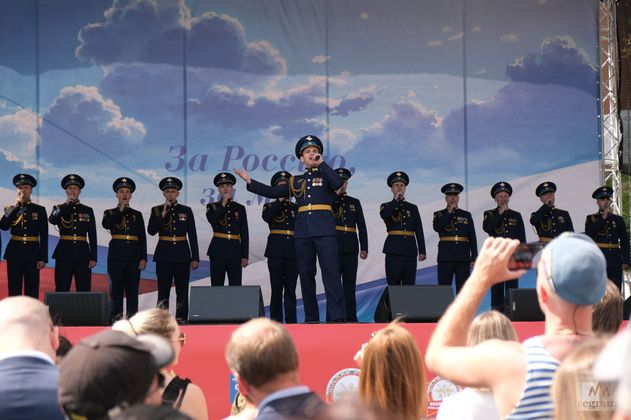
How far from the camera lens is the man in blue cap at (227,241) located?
26.1 ft

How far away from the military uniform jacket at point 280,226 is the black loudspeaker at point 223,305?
2.32m

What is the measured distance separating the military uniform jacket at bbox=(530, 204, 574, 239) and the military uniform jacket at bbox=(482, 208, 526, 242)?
150 millimetres

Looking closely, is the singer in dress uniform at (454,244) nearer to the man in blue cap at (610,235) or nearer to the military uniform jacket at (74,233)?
the man in blue cap at (610,235)

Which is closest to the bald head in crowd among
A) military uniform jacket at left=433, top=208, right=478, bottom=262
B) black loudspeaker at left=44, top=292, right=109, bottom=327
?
black loudspeaker at left=44, top=292, right=109, bottom=327

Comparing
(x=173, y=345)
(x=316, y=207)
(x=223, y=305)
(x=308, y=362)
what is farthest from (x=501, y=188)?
(x=173, y=345)

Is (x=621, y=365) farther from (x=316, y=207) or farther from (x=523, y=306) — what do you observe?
(x=316, y=207)

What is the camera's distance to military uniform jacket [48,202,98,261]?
7840 mm

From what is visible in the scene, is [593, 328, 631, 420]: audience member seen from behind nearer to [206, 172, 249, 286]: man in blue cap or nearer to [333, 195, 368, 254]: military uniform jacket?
[333, 195, 368, 254]: military uniform jacket

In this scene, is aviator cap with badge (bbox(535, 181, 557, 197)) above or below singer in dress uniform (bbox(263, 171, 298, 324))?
above

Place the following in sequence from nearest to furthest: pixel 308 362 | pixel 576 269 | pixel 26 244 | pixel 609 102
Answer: pixel 576 269, pixel 308 362, pixel 26 244, pixel 609 102

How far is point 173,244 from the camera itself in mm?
7934

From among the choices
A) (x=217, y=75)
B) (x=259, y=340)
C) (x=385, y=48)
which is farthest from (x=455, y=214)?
(x=259, y=340)

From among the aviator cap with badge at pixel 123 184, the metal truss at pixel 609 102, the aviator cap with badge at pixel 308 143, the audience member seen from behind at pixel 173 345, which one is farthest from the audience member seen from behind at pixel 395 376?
the metal truss at pixel 609 102

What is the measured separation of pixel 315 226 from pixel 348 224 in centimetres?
181
